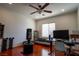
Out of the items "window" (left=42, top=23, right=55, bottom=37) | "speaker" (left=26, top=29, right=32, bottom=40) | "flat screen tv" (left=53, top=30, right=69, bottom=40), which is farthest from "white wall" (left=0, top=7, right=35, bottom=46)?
"flat screen tv" (left=53, top=30, right=69, bottom=40)

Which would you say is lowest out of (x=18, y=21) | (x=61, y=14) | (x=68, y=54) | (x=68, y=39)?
(x=68, y=54)

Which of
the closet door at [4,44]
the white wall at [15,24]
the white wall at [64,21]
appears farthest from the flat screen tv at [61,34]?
the closet door at [4,44]

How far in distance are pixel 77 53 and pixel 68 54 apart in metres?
0.18

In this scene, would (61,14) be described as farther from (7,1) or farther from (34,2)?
(7,1)

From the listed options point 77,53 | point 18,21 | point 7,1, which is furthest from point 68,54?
point 7,1

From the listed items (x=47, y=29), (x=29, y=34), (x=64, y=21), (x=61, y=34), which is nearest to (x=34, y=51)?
(x=29, y=34)

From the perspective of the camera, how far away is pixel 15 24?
183 centimetres

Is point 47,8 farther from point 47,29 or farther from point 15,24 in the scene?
point 15,24

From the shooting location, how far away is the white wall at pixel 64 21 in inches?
68.8

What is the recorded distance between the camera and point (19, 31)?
1.87m

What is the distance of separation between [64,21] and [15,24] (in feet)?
3.86

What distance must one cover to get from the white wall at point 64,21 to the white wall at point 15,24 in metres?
0.30

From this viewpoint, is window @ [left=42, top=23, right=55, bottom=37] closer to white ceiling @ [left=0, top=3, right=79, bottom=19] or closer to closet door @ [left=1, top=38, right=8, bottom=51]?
white ceiling @ [left=0, top=3, right=79, bottom=19]

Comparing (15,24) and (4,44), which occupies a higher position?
(15,24)
